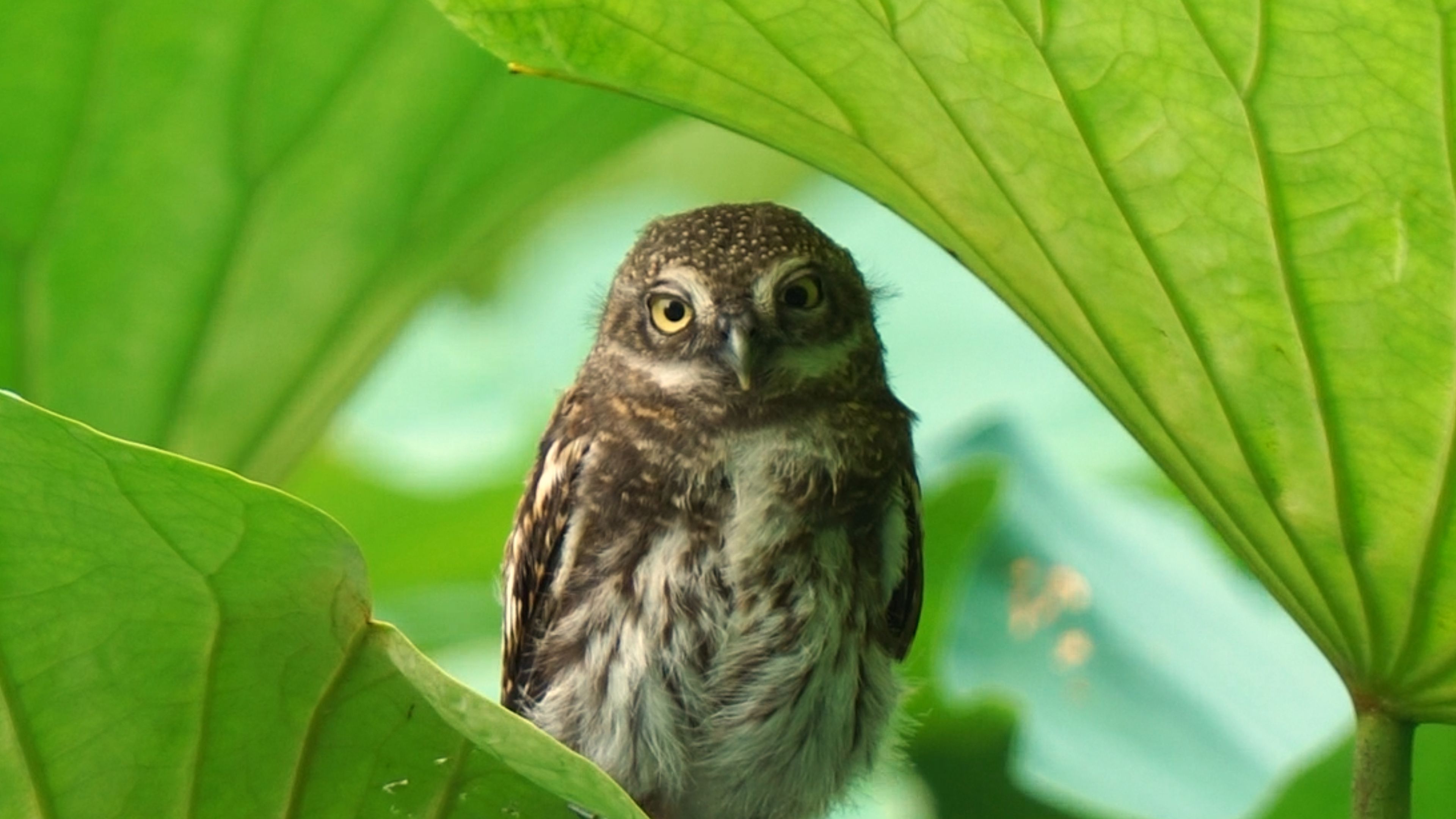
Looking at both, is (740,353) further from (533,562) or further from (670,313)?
(533,562)

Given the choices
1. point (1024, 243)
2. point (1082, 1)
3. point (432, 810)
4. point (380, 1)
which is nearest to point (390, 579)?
point (380, 1)

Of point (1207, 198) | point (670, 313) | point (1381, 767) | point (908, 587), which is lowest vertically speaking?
point (908, 587)

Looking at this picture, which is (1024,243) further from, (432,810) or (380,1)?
(380,1)

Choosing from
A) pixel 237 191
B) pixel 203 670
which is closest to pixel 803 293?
pixel 237 191

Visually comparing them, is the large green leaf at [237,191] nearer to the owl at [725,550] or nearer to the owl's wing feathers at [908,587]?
the owl at [725,550]

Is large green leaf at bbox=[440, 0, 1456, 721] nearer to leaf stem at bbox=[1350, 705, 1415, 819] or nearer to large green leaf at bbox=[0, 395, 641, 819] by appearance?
leaf stem at bbox=[1350, 705, 1415, 819]
